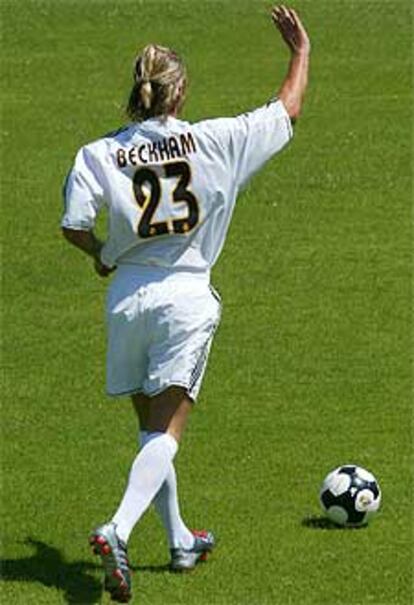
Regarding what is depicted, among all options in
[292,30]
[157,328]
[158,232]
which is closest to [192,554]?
[157,328]

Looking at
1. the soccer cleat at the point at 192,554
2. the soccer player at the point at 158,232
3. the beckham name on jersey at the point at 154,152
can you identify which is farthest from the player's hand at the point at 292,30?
the soccer cleat at the point at 192,554

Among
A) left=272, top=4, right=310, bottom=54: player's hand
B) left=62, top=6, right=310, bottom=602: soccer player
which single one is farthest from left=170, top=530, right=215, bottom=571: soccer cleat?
left=272, top=4, right=310, bottom=54: player's hand

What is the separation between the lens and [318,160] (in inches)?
795

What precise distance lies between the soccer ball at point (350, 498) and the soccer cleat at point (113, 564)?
1683 millimetres

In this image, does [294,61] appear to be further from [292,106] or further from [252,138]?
[252,138]

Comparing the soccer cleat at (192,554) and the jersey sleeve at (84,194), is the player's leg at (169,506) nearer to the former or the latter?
the soccer cleat at (192,554)

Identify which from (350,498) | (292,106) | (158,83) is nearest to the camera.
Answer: (158,83)

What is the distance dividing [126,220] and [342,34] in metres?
18.9

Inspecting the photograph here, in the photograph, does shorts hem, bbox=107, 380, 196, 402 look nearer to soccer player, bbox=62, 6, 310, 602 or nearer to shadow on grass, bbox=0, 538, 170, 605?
soccer player, bbox=62, 6, 310, 602

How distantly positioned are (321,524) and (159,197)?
223 cm

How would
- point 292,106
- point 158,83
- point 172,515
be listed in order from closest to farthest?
1. point 158,83
2. point 172,515
3. point 292,106

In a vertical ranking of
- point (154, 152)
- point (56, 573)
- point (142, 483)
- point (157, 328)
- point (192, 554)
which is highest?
point (154, 152)

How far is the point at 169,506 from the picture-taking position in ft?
30.3

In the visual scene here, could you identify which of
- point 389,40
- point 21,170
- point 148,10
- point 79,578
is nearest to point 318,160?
point 21,170
